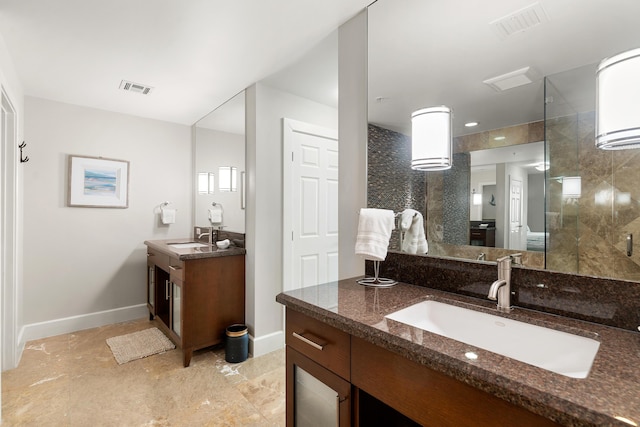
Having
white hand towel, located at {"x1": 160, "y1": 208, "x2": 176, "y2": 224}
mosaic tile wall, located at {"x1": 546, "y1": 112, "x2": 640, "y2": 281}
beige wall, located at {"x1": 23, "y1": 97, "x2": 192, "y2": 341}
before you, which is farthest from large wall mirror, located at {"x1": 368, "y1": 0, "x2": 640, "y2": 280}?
beige wall, located at {"x1": 23, "y1": 97, "x2": 192, "y2": 341}

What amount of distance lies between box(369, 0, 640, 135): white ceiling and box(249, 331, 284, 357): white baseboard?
206cm

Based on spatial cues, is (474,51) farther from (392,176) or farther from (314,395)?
(314,395)

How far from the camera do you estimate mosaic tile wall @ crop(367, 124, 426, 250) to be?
1528 millimetres

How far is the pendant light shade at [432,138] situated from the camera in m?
1.39

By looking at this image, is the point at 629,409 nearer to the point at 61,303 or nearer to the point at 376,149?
the point at 376,149

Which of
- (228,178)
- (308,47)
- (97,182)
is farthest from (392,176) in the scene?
(97,182)

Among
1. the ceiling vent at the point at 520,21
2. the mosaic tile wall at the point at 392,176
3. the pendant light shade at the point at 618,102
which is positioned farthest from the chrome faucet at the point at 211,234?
the pendant light shade at the point at 618,102

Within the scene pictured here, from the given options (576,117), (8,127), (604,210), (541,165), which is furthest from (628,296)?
(8,127)

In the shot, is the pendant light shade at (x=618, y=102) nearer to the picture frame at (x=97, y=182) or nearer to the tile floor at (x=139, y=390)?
the tile floor at (x=139, y=390)

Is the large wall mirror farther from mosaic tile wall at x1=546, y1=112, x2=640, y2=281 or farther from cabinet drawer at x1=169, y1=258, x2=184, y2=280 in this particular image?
cabinet drawer at x1=169, y1=258, x2=184, y2=280

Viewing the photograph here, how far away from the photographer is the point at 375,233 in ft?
4.85

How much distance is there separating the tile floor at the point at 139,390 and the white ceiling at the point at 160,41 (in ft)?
7.65

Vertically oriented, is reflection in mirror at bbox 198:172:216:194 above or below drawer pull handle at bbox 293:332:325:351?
above

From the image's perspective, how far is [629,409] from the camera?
55 centimetres
